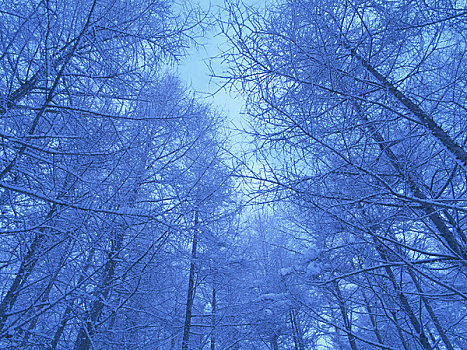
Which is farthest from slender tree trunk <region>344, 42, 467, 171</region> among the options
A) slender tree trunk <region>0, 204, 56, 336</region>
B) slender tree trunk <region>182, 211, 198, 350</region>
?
slender tree trunk <region>182, 211, 198, 350</region>

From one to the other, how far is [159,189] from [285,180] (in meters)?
2.27

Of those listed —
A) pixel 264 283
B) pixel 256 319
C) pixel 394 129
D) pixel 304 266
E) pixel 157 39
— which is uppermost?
pixel 157 39

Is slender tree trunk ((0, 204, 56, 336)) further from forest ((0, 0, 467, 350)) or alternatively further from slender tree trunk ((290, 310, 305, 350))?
slender tree trunk ((290, 310, 305, 350))

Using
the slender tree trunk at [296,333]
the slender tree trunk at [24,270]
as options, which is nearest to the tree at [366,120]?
the slender tree trunk at [24,270]

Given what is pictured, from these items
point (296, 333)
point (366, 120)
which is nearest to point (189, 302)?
point (296, 333)

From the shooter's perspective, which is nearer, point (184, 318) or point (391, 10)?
point (391, 10)

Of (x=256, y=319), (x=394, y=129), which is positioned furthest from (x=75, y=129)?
(x=256, y=319)

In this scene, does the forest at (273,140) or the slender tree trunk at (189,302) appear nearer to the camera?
the forest at (273,140)

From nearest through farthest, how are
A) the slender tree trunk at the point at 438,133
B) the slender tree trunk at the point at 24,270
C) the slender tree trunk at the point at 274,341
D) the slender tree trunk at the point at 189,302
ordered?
the slender tree trunk at the point at 438,133
the slender tree trunk at the point at 24,270
the slender tree trunk at the point at 189,302
the slender tree trunk at the point at 274,341

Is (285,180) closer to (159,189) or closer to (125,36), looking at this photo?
(125,36)

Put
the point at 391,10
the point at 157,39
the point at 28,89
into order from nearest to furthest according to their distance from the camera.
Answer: the point at 28,89 → the point at 391,10 → the point at 157,39

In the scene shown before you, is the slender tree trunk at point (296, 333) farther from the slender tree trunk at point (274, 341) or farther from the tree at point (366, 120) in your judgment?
the tree at point (366, 120)

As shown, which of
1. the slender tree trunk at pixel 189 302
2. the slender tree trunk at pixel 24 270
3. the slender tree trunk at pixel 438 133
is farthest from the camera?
the slender tree trunk at pixel 189 302

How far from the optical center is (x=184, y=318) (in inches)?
186
